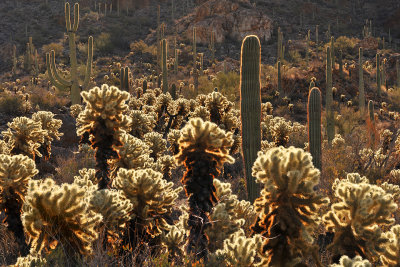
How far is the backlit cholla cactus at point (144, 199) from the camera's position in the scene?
143 inches

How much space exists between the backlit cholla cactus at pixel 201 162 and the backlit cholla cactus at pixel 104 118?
1112mm

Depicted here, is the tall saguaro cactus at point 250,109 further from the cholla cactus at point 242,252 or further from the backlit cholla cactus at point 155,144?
the cholla cactus at point 242,252

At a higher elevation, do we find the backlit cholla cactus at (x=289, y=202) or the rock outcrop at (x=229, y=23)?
the rock outcrop at (x=229, y=23)

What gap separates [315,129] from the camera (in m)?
8.28

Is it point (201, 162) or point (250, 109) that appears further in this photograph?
A: point (250, 109)

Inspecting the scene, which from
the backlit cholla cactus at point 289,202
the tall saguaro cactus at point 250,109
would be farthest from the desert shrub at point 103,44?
the backlit cholla cactus at point 289,202

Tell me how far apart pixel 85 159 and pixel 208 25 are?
1367 inches

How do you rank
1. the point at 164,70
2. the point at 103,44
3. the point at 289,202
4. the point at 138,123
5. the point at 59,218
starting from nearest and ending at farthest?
the point at 289,202
the point at 59,218
the point at 138,123
the point at 164,70
the point at 103,44

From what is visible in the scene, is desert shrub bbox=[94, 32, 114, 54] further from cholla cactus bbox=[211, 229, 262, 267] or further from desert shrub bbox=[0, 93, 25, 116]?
cholla cactus bbox=[211, 229, 262, 267]

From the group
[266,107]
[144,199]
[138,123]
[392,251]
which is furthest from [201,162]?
[266,107]

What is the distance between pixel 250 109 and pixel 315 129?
235 centimetres

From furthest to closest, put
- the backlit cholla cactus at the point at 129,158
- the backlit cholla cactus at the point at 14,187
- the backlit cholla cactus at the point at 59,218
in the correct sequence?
1. the backlit cholla cactus at the point at 129,158
2. the backlit cholla cactus at the point at 14,187
3. the backlit cholla cactus at the point at 59,218

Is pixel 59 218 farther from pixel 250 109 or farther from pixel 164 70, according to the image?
pixel 164 70

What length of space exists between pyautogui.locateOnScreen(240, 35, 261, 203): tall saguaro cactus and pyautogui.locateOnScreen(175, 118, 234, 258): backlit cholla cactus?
2.63 meters
